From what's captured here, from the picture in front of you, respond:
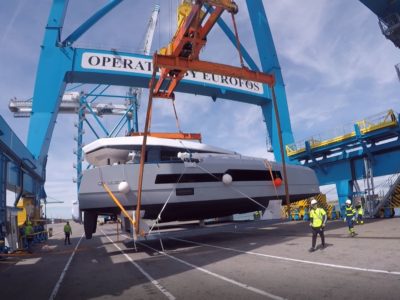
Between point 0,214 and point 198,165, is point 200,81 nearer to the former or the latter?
point 198,165

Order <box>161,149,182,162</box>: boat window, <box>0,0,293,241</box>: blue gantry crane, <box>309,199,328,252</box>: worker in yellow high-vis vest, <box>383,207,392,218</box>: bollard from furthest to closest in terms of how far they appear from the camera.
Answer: <box>383,207,392,218</box>: bollard, <box>0,0,293,241</box>: blue gantry crane, <box>161,149,182,162</box>: boat window, <box>309,199,328,252</box>: worker in yellow high-vis vest

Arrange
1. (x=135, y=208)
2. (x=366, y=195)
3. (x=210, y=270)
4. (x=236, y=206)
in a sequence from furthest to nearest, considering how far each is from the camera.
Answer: (x=366, y=195) < (x=236, y=206) < (x=135, y=208) < (x=210, y=270)

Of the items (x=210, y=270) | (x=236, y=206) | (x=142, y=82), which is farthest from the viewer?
(x=142, y=82)

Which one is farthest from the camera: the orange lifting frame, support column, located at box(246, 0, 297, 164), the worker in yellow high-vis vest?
support column, located at box(246, 0, 297, 164)

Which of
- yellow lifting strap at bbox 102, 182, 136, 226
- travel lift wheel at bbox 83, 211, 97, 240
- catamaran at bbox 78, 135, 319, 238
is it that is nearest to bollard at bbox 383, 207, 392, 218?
catamaran at bbox 78, 135, 319, 238

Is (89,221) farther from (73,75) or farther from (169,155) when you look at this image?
(73,75)

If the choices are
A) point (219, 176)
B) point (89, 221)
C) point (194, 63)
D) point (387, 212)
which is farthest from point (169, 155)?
point (387, 212)

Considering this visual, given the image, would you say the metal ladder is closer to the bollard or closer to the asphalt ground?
the bollard

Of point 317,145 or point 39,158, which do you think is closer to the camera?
point 39,158

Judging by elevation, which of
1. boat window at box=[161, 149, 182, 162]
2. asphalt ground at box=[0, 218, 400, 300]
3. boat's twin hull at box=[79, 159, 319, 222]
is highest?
boat window at box=[161, 149, 182, 162]

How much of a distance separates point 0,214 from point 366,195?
63.4 feet

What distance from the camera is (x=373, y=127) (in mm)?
18984

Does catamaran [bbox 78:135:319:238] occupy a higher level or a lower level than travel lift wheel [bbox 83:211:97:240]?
higher

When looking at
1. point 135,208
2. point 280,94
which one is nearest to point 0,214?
point 135,208
